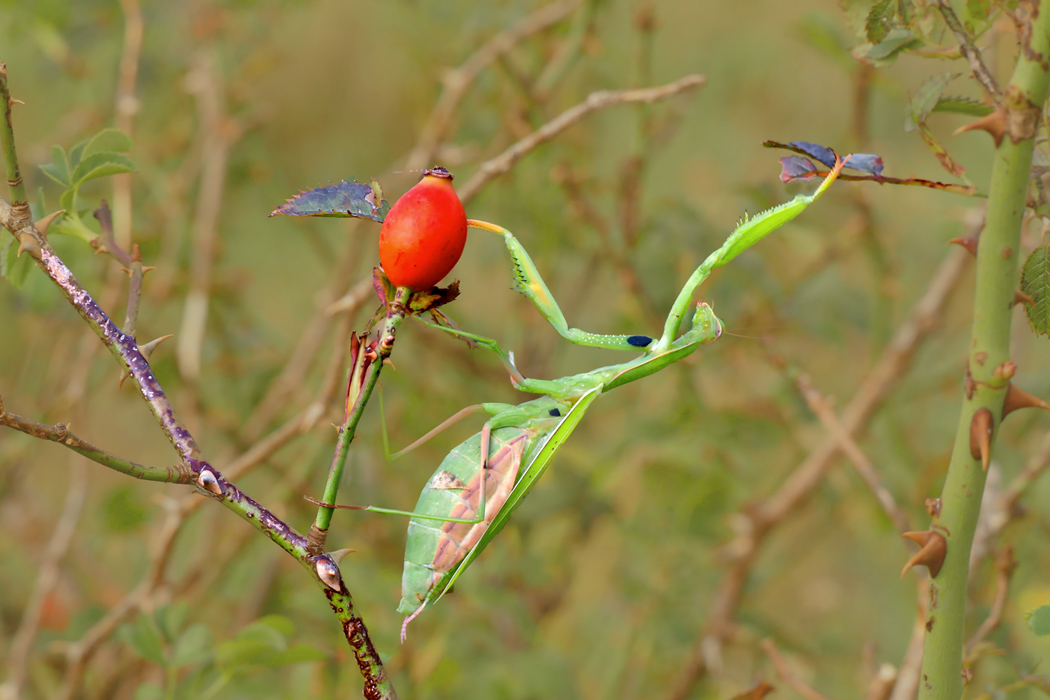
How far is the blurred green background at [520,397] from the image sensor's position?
1.51 m

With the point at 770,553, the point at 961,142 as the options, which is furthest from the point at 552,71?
the point at 961,142

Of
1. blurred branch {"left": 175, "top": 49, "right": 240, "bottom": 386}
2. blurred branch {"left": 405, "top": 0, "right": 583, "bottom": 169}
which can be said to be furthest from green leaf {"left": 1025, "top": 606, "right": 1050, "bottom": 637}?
blurred branch {"left": 175, "top": 49, "right": 240, "bottom": 386}

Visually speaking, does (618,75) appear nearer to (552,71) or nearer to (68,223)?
(552,71)

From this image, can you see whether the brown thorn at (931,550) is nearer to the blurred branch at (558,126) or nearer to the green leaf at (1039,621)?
the green leaf at (1039,621)

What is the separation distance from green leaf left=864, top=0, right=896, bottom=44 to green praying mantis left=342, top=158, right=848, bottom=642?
0.37ft

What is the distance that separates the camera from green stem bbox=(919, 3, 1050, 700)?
54 centimetres

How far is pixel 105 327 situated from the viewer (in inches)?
20.6

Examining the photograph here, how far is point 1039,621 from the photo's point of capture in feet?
2.07

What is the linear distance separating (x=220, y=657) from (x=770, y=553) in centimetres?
203

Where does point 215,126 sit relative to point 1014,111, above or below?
above

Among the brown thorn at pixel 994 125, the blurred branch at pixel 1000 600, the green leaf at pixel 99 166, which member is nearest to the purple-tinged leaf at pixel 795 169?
the brown thorn at pixel 994 125

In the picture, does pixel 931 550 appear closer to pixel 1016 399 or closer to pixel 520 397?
pixel 1016 399

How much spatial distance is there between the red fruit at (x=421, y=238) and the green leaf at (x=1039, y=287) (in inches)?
17.7

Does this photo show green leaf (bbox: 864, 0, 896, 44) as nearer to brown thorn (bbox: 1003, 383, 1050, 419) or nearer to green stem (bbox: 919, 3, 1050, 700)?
green stem (bbox: 919, 3, 1050, 700)
